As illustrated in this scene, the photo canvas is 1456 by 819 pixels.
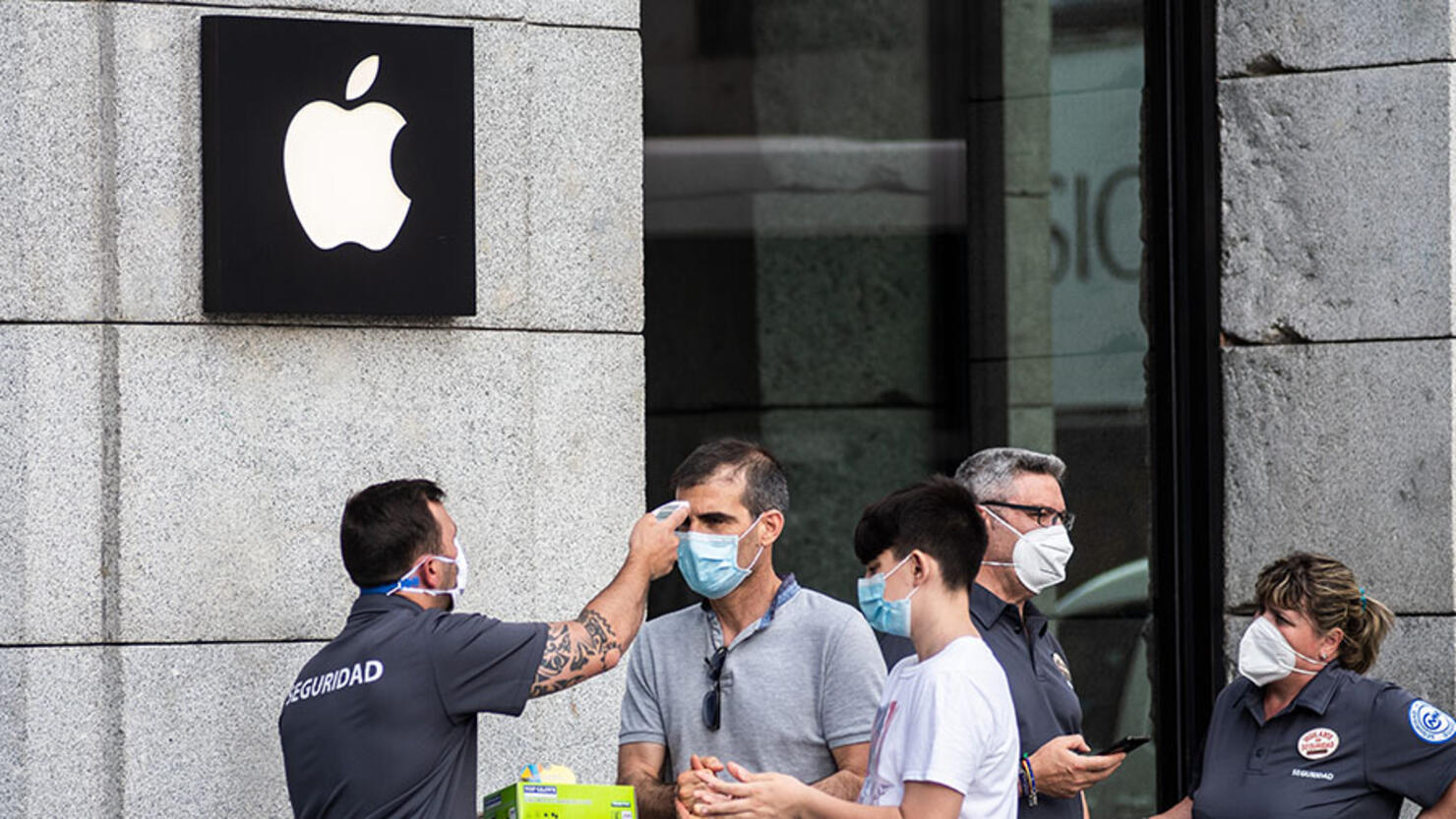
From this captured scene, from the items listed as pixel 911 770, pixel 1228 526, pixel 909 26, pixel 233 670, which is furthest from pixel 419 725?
pixel 909 26

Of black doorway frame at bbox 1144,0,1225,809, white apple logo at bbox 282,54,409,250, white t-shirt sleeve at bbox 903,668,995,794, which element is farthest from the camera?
black doorway frame at bbox 1144,0,1225,809

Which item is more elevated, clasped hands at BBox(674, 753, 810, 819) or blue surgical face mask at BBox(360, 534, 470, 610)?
blue surgical face mask at BBox(360, 534, 470, 610)

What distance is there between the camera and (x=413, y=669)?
423 cm

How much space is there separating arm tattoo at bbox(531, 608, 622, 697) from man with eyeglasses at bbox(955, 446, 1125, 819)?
0.92 meters

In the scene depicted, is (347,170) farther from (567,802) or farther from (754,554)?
(567,802)

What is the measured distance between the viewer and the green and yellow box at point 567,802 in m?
4.20

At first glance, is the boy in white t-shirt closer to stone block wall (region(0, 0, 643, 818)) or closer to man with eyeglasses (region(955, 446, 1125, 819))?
man with eyeglasses (region(955, 446, 1125, 819))

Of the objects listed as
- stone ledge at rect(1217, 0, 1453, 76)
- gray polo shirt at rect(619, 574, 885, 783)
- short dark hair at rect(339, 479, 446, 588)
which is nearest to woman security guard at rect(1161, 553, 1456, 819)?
gray polo shirt at rect(619, 574, 885, 783)

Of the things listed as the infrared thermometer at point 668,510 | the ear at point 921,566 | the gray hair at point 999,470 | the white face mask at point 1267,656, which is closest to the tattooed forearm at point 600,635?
the infrared thermometer at point 668,510

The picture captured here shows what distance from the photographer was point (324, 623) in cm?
569

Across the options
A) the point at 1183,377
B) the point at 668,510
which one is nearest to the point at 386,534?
the point at 668,510

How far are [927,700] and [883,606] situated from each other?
29 cm

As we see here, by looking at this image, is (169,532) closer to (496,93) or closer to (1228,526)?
(496,93)

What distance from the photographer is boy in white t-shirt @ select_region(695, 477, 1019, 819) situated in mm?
3785
